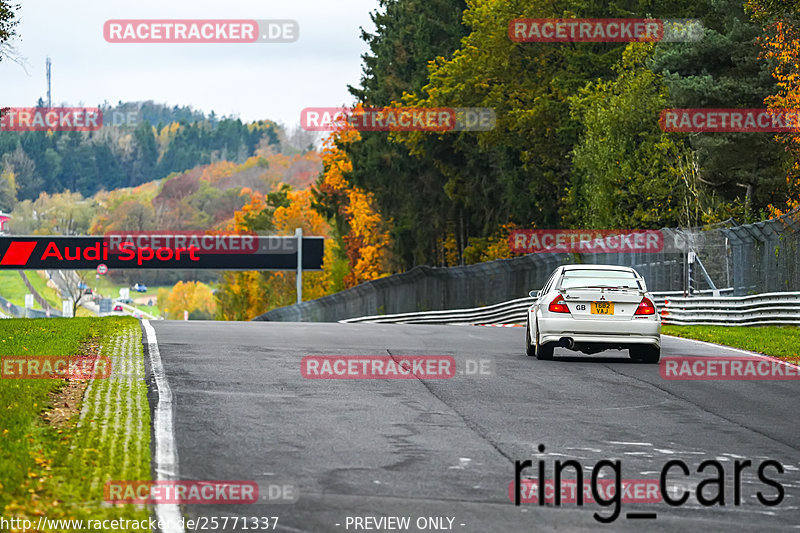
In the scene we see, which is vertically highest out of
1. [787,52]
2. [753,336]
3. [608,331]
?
[787,52]

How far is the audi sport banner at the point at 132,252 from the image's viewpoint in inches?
2886

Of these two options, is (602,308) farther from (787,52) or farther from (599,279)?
(787,52)

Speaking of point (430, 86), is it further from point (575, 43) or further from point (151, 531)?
point (151, 531)

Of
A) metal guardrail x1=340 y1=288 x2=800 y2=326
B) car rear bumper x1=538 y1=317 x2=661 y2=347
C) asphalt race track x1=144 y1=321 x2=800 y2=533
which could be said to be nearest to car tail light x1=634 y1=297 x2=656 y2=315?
car rear bumper x1=538 y1=317 x2=661 y2=347

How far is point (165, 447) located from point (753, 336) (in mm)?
17139

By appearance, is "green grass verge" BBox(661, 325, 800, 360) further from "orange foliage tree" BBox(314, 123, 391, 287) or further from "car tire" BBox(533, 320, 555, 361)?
"orange foliage tree" BBox(314, 123, 391, 287)

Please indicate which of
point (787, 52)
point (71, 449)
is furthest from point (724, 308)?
point (71, 449)

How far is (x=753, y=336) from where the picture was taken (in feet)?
81.9

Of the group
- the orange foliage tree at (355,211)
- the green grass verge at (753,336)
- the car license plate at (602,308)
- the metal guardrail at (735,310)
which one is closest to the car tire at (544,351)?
the car license plate at (602,308)

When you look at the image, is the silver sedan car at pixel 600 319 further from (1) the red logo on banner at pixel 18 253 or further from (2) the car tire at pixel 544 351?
(1) the red logo on banner at pixel 18 253

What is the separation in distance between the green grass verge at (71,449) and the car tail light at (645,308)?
710cm

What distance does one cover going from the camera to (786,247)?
28703mm

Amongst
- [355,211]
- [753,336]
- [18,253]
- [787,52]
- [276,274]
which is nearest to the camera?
[753,336]

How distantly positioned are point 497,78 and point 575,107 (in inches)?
326
